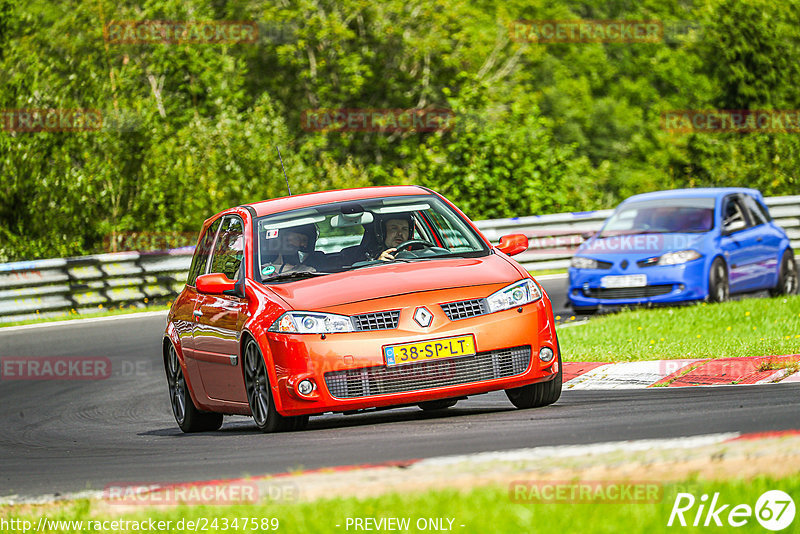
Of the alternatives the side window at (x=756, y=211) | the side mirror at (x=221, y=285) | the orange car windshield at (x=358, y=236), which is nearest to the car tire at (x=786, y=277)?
the side window at (x=756, y=211)

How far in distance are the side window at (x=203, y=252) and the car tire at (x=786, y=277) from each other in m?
10.3

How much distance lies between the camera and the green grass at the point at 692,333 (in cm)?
1198

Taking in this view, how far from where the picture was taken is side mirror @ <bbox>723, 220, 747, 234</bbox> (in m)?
17.9

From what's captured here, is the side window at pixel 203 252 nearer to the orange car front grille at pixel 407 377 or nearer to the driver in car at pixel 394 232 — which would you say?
the driver in car at pixel 394 232

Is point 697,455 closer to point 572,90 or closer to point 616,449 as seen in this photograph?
point 616,449

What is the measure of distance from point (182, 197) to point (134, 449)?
17.2m

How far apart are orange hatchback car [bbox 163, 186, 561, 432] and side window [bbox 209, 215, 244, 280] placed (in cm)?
2

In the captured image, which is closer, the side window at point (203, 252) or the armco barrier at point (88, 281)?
the side window at point (203, 252)

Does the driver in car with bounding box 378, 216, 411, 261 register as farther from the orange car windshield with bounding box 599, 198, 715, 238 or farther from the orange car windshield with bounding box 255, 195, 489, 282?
the orange car windshield with bounding box 599, 198, 715, 238

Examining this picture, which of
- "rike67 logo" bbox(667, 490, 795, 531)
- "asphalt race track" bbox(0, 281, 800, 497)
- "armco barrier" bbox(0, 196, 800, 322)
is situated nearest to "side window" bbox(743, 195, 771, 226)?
"armco barrier" bbox(0, 196, 800, 322)

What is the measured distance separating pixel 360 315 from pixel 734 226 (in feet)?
35.1

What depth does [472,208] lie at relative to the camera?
27812 millimetres

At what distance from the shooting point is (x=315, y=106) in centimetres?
4659

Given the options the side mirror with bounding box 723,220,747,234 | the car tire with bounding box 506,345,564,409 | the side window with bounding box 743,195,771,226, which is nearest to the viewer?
the car tire with bounding box 506,345,564,409
